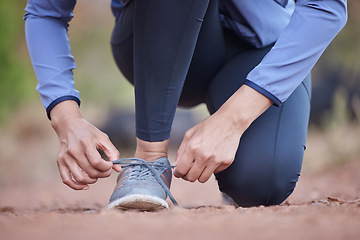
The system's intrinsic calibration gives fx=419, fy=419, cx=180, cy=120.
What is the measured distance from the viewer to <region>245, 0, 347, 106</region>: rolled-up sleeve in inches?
46.0

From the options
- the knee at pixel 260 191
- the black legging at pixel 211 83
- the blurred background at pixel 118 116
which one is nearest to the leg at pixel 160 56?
the black legging at pixel 211 83

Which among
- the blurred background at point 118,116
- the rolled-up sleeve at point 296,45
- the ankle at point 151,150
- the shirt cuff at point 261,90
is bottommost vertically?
the blurred background at point 118,116

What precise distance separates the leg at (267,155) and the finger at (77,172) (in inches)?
17.7

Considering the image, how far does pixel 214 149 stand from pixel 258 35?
484 mm

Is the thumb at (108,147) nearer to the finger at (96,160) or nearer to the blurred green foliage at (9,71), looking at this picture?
the finger at (96,160)

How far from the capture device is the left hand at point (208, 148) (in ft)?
3.72

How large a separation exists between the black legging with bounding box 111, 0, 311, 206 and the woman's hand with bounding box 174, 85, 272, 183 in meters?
0.17

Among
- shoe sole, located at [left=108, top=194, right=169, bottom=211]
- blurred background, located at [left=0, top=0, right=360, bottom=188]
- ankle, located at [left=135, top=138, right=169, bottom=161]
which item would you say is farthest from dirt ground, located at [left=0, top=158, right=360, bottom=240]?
blurred background, located at [left=0, top=0, right=360, bottom=188]

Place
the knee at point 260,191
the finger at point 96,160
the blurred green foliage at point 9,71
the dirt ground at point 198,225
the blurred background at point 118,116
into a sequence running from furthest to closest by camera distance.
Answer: the blurred green foliage at point 9,71 → the blurred background at point 118,116 → the knee at point 260,191 → the finger at point 96,160 → the dirt ground at point 198,225

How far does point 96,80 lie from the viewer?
30.1 ft

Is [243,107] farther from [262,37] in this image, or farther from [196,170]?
[262,37]

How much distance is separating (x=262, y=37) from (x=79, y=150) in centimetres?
72

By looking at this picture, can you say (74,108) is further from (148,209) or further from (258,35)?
(258,35)

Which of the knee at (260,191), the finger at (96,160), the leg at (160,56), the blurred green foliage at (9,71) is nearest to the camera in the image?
the finger at (96,160)
